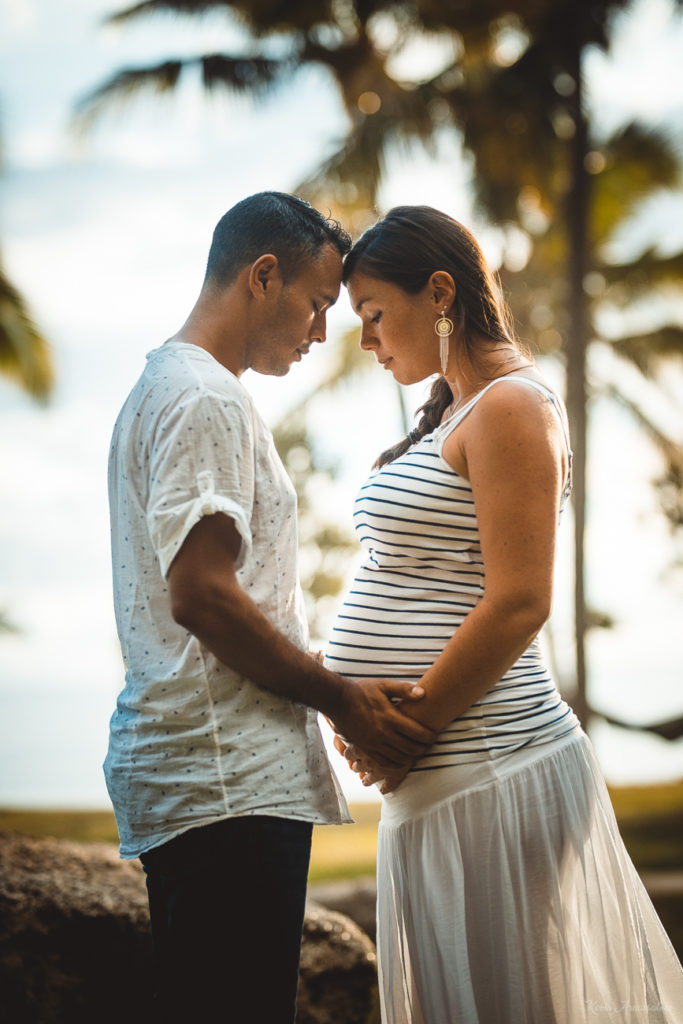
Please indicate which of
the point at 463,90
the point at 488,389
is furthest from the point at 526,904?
the point at 463,90

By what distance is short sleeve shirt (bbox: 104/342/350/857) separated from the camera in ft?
5.78

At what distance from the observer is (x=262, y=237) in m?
2.13

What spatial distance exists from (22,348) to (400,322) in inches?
465

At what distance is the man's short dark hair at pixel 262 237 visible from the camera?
6.99ft

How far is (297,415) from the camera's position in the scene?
13766mm

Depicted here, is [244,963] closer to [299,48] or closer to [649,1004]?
[649,1004]

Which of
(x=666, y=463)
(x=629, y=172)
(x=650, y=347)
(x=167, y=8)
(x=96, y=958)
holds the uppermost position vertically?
(x=167, y=8)

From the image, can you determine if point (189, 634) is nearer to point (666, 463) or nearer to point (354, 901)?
point (354, 901)

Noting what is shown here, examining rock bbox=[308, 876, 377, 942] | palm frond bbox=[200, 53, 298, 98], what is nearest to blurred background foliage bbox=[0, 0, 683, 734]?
palm frond bbox=[200, 53, 298, 98]

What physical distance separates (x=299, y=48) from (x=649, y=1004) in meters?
13.0

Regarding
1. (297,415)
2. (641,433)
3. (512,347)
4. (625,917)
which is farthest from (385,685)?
(641,433)

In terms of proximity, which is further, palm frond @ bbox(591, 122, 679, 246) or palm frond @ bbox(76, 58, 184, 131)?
palm frond @ bbox(591, 122, 679, 246)

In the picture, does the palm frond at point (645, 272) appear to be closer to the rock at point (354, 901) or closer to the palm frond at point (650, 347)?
the palm frond at point (650, 347)

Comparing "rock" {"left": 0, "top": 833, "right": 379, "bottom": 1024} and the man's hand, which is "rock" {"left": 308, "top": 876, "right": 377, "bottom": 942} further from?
the man's hand
